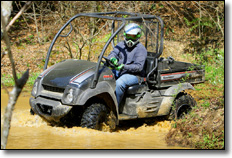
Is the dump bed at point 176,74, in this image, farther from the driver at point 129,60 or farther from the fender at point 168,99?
the driver at point 129,60

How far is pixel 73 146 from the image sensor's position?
4.44 meters

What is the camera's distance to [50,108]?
4.81 metres

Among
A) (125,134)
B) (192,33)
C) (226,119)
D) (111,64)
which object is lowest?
(125,134)

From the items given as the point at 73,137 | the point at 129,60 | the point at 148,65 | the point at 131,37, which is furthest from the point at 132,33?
the point at 73,137

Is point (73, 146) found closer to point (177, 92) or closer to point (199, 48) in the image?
point (177, 92)

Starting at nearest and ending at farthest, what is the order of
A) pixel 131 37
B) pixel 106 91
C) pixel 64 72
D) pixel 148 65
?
pixel 106 91 < pixel 64 72 < pixel 131 37 < pixel 148 65

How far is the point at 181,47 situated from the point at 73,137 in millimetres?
7551

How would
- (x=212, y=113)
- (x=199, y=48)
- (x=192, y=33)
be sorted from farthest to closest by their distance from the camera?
(x=192, y=33) → (x=199, y=48) → (x=212, y=113)

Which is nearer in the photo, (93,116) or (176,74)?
(93,116)

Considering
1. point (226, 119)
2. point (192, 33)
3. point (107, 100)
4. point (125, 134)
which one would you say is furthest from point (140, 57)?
point (192, 33)

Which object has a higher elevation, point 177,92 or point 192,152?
point 177,92

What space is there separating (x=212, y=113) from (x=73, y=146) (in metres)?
2.13

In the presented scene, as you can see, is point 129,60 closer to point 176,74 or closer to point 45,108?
point 176,74

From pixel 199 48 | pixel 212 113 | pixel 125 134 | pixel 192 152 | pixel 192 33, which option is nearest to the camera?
pixel 192 152
